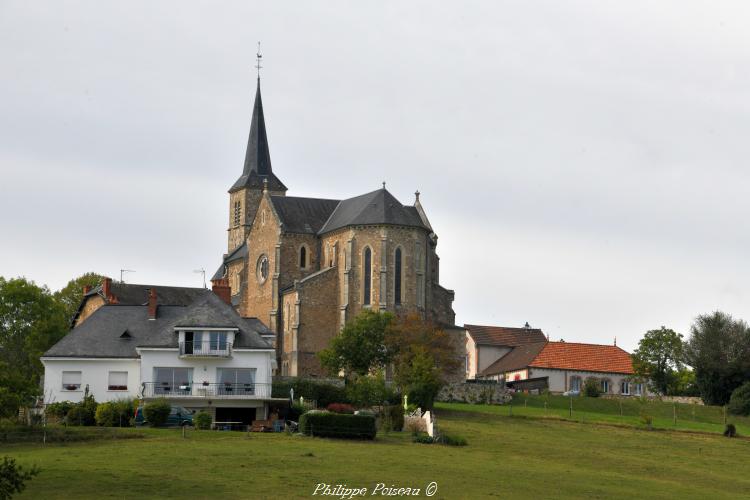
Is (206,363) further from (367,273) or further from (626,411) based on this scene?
(367,273)

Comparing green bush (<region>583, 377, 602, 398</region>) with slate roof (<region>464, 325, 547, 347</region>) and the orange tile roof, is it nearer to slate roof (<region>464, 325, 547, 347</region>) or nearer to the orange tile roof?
the orange tile roof

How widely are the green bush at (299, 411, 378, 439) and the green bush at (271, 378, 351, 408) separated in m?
15.8

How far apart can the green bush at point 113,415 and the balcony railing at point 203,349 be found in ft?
23.1

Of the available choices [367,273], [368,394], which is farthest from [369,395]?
[367,273]

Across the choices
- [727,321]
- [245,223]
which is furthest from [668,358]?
[245,223]

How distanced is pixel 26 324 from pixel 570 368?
3745 cm

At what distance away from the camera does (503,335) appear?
107 m

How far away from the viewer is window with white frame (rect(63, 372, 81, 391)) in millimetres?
60281

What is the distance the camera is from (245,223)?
12619cm

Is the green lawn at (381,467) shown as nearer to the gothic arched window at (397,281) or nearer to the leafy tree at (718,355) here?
the leafy tree at (718,355)

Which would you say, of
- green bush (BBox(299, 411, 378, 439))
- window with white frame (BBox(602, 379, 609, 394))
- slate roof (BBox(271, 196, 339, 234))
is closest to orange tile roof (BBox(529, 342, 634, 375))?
window with white frame (BBox(602, 379, 609, 394))

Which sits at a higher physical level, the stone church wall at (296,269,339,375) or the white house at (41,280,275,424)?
the stone church wall at (296,269,339,375)

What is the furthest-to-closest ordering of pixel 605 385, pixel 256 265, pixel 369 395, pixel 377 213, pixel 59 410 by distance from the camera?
1. pixel 256 265
2. pixel 605 385
3. pixel 377 213
4. pixel 369 395
5. pixel 59 410

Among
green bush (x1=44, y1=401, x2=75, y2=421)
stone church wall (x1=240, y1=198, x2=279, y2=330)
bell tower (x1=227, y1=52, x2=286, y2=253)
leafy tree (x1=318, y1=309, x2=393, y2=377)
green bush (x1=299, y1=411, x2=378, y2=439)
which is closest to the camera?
green bush (x1=299, y1=411, x2=378, y2=439)
